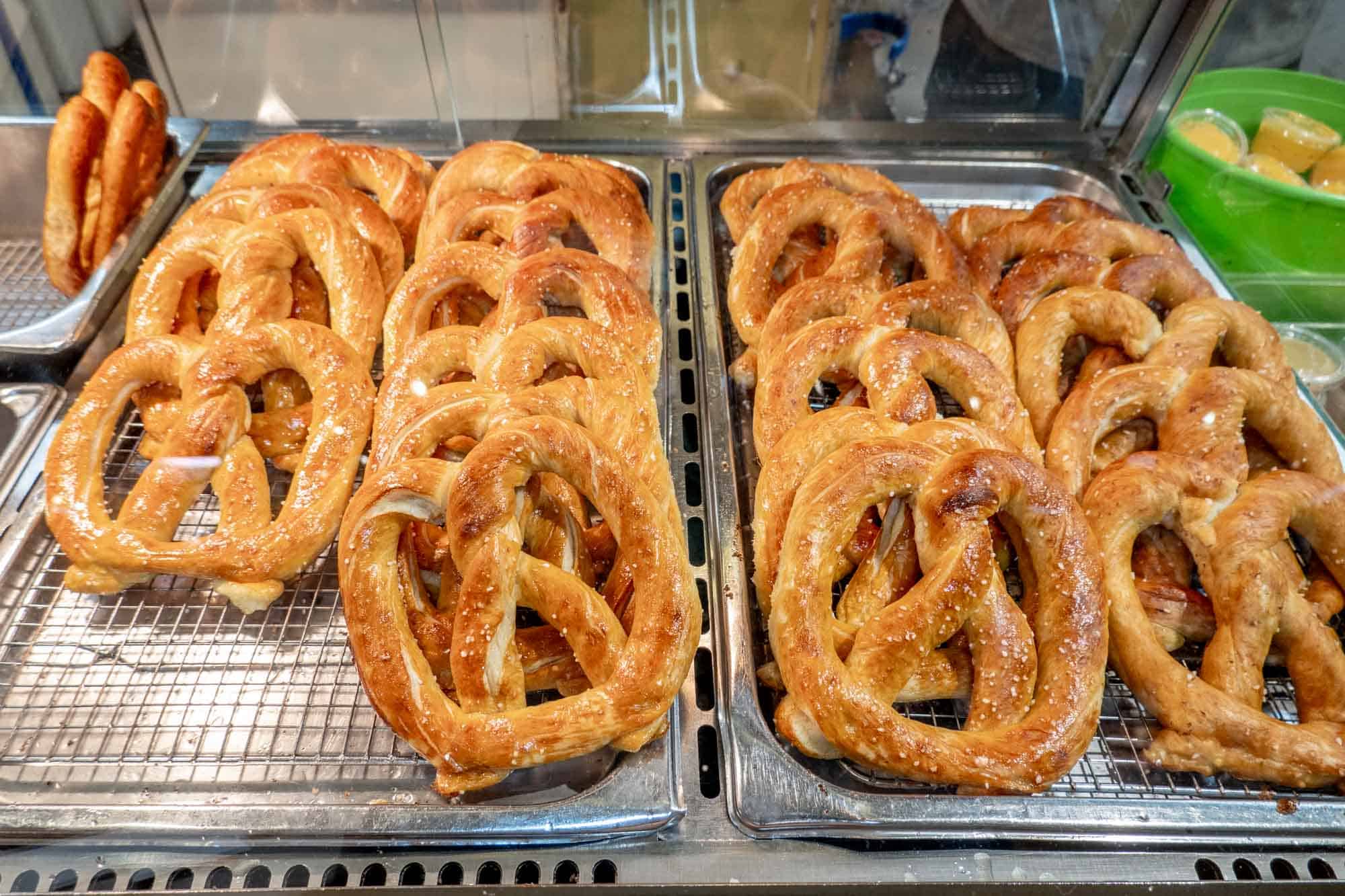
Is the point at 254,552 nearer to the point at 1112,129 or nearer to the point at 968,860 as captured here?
the point at 968,860

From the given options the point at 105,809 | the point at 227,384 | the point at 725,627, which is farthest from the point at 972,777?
the point at 227,384

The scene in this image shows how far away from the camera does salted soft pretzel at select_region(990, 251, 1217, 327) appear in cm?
201

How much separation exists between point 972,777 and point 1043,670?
27 centimetres

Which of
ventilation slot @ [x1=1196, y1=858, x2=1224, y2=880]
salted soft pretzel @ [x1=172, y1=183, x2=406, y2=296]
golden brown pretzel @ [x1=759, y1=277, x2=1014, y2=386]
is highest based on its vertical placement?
salted soft pretzel @ [x1=172, y1=183, x2=406, y2=296]

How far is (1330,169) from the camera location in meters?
2.41

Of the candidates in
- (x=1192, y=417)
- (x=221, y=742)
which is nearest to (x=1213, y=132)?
(x=1192, y=417)

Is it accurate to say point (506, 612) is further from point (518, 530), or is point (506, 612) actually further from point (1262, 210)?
point (1262, 210)

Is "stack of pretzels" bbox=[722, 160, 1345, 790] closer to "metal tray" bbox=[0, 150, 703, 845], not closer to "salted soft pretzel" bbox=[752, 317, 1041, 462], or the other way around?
"salted soft pretzel" bbox=[752, 317, 1041, 462]

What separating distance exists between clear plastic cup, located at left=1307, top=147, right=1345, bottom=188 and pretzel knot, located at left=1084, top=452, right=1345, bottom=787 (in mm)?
1256

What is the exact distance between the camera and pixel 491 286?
1915 millimetres

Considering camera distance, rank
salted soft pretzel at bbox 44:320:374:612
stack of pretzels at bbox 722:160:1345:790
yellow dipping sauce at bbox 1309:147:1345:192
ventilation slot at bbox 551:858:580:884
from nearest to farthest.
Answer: ventilation slot at bbox 551:858:580:884 → stack of pretzels at bbox 722:160:1345:790 → salted soft pretzel at bbox 44:320:374:612 → yellow dipping sauce at bbox 1309:147:1345:192

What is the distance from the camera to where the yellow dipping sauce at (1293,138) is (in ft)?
8.03

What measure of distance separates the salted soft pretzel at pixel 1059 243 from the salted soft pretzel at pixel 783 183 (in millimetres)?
323

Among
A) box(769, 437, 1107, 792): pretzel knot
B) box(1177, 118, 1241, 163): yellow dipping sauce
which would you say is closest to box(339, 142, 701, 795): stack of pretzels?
box(769, 437, 1107, 792): pretzel knot
